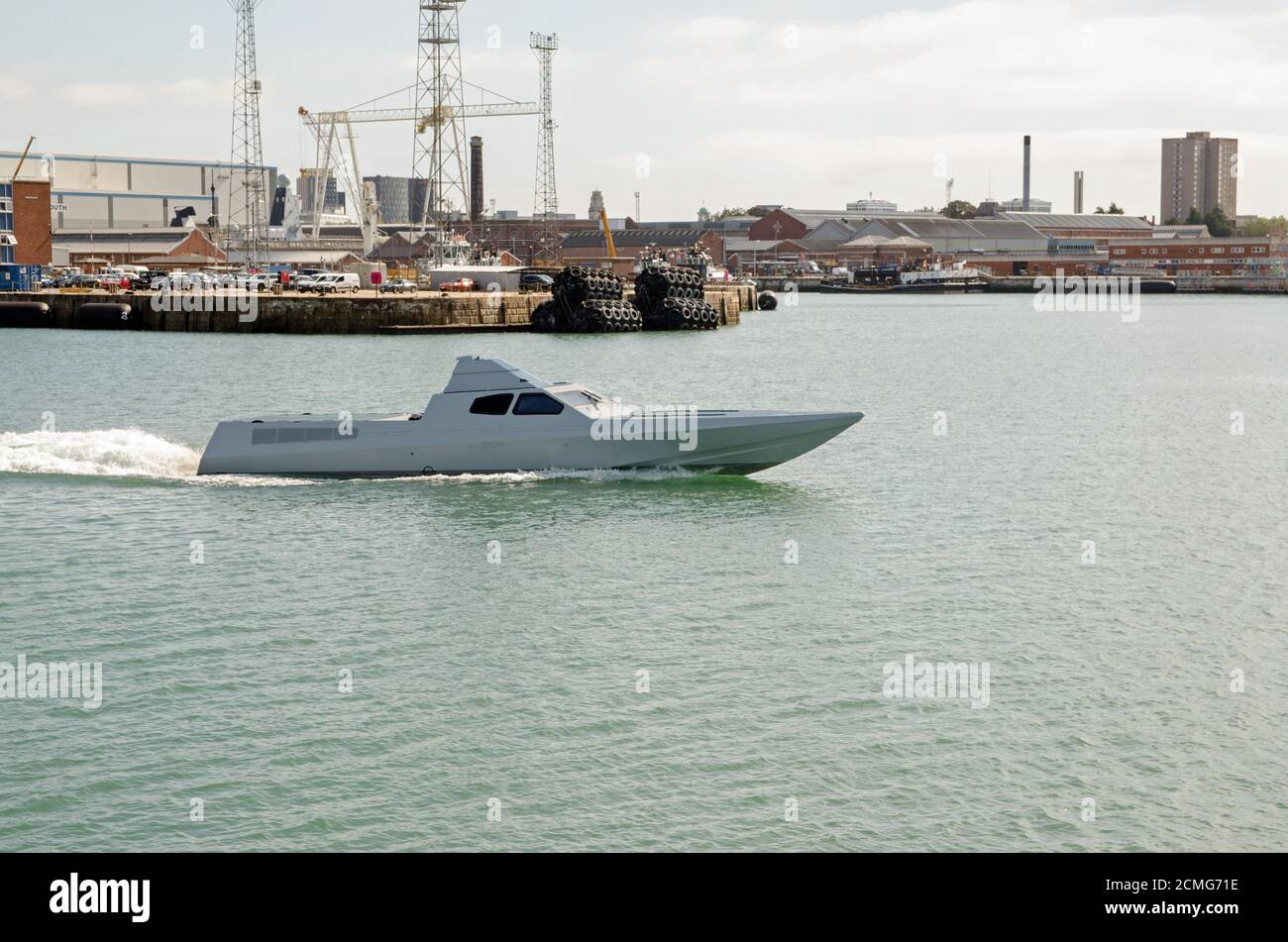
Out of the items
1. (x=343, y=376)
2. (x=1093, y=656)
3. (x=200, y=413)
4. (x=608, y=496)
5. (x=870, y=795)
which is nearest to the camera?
(x=870, y=795)

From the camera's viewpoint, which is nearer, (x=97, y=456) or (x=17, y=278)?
(x=97, y=456)

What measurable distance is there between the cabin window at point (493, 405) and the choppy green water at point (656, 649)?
1601mm

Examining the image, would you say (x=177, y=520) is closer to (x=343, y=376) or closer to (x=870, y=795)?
(x=870, y=795)

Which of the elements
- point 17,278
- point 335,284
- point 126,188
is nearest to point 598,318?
point 335,284

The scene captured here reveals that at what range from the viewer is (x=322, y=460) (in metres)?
31.3

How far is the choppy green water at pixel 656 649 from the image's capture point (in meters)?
13.6

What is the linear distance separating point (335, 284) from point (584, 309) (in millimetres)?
23454

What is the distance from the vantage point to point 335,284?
106 meters

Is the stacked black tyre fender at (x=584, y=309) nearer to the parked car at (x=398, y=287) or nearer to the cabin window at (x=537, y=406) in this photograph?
the parked car at (x=398, y=287)

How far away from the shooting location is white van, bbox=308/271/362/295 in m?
104

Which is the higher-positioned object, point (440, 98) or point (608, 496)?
point (440, 98)

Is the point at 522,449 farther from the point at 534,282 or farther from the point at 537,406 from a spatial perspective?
the point at 534,282
